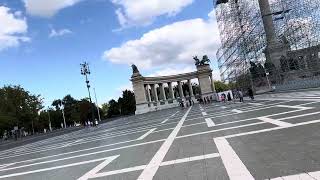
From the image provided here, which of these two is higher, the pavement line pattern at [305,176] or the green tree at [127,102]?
the green tree at [127,102]

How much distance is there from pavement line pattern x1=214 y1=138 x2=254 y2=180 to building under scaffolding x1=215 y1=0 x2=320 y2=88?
116 ft

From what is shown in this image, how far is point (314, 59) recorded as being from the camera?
4559 cm

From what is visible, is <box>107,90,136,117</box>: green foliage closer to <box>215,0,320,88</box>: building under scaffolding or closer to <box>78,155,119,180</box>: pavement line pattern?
<box>215,0,320,88</box>: building under scaffolding

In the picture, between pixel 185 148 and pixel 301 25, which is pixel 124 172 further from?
pixel 301 25

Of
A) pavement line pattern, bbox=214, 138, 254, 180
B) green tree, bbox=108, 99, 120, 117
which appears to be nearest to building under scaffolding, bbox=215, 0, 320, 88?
pavement line pattern, bbox=214, 138, 254, 180

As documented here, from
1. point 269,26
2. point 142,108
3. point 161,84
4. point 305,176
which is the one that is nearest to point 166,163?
point 305,176

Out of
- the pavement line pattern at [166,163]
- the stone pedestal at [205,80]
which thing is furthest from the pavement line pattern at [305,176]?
the stone pedestal at [205,80]

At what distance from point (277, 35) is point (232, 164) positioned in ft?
156

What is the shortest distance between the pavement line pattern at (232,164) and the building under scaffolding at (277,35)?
35257mm

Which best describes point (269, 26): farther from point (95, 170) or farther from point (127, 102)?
point (127, 102)

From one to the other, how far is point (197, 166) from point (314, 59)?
39.2 m

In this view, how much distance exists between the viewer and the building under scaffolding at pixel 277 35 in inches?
1829

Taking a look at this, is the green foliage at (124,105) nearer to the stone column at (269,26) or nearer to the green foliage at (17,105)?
the green foliage at (17,105)

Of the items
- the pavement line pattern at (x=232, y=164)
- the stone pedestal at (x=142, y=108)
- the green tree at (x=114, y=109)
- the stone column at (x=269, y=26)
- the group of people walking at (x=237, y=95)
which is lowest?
the pavement line pattern at (x=232, y=164)
